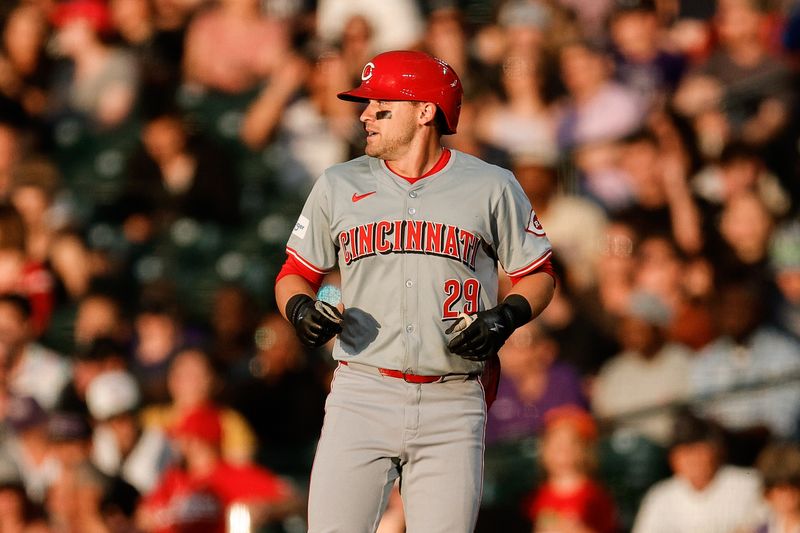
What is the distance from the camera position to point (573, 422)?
7.74m

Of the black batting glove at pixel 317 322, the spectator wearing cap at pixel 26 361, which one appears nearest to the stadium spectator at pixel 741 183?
the spectator wearing cap at pixel 26 361

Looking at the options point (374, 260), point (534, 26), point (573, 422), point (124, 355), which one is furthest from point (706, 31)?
point (374, 260)

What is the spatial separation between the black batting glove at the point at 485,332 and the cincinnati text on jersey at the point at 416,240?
22 cm

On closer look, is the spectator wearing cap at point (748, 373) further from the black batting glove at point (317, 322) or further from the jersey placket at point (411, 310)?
the black batting glove at point (317, 322)

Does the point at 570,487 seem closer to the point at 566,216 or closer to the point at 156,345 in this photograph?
the point at 566,216

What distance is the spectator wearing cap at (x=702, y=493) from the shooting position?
7.51 m

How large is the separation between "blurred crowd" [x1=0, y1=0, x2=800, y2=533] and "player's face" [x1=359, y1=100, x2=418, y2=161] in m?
2.87

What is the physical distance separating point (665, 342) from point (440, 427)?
4010 millimetres

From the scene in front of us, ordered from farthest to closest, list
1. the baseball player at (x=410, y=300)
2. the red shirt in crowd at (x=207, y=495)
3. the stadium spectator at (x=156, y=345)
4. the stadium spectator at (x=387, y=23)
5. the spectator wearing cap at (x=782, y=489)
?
the stadium spectator at (x=387, y=23) → the stadium spectator at (x=156, y=345) → the red shirt in crowd at (x=207, y=495) → the spectator wearing cap at (x=782, y=489) → the baseball player at (x=410, y=300)

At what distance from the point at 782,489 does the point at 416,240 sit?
3372 millimetres

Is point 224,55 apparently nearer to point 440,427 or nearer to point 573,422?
point 573,422

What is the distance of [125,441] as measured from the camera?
28.0 ft

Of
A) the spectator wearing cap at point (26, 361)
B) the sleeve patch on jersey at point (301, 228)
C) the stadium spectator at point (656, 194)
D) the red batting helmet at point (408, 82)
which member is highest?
the red batting helmet at point (408, 82)

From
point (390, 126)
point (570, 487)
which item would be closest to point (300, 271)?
point (390, 126)
